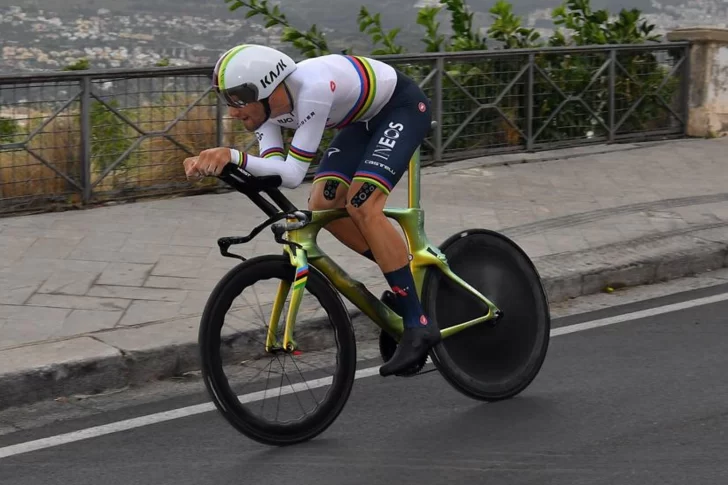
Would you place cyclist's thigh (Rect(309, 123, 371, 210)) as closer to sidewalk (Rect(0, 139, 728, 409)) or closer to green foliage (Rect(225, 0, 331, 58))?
sidewalk (Rect(0, 139, 728, 409))

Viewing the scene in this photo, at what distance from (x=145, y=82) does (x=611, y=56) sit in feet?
17.5

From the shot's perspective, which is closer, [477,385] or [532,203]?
[477,385]

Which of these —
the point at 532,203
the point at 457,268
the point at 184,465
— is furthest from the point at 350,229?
the point at 532,203

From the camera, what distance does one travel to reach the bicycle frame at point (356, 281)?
16.7ft

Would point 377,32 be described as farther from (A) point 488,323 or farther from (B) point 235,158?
(B) point 235,158

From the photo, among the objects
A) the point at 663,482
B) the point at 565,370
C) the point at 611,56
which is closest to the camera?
the point at 663,482

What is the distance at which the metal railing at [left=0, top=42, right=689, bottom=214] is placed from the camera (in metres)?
9.84

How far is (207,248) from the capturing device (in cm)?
870

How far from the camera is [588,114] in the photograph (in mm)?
13445

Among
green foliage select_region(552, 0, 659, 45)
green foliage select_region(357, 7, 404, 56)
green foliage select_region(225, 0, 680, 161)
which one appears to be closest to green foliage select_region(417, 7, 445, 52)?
green foliage select_region(225, 0, 680, 161)

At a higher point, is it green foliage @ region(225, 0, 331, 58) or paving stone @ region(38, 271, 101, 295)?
green foliage @ region(225, 0, 331, 58)

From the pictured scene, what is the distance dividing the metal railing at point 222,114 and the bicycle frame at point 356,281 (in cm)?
501

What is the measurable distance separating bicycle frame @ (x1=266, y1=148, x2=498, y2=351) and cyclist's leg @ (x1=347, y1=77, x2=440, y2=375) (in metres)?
0.09

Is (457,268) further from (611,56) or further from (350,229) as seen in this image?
(611,56)
